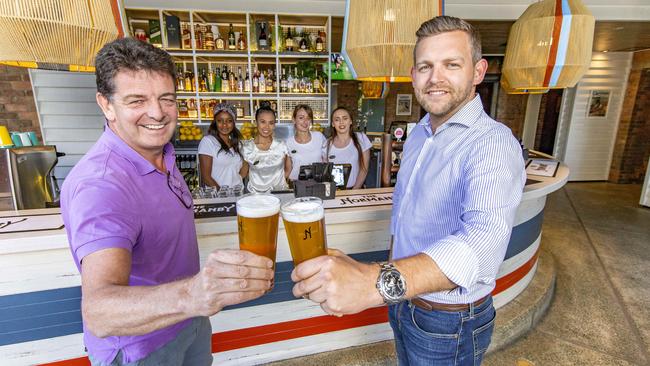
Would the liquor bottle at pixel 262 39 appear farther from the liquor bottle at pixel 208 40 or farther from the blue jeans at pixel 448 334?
the blue jeans at pixel 448 334

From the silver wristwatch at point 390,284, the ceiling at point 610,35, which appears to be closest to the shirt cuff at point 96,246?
the silver wristwatch at point 390,284

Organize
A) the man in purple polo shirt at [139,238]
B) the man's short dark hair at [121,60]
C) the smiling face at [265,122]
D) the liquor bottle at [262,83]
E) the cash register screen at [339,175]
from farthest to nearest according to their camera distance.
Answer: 1. the liquor bottle at [262,83]
2. the smiling face at [265,122]
3. the cash register screen at [339,175]
4. the man's short dark hair at [121,60]
5. the man in purple polo shirt at [139,238]

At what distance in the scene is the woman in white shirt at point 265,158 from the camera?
3.14 meters

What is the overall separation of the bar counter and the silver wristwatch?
133 cm

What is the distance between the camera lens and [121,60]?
0.94 m

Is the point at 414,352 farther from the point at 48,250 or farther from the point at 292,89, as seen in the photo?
the point at 292,89

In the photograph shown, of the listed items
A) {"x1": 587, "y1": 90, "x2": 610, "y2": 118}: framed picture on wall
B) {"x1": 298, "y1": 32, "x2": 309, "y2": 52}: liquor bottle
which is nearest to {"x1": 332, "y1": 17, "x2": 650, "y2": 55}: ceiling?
{"x1": 298, "y1": 32, "x2": 309, "y2": 52}: liquor bottle

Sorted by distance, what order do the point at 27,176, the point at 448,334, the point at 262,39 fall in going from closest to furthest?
the point at 448,334 < the point at 27,176 < the point at 262,39

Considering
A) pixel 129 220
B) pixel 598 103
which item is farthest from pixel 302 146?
pixel 598 103

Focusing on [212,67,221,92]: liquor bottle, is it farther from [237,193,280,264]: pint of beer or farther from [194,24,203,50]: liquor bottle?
[237,193,280,264]: pint of beer

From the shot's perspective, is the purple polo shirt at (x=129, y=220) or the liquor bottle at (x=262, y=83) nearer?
the purple polo shirt at (x=129, y=220)

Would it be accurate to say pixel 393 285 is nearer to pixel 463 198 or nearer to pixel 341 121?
pixel 463 198

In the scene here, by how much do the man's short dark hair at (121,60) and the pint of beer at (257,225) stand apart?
0.52 meters

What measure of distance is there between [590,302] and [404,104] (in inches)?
282
